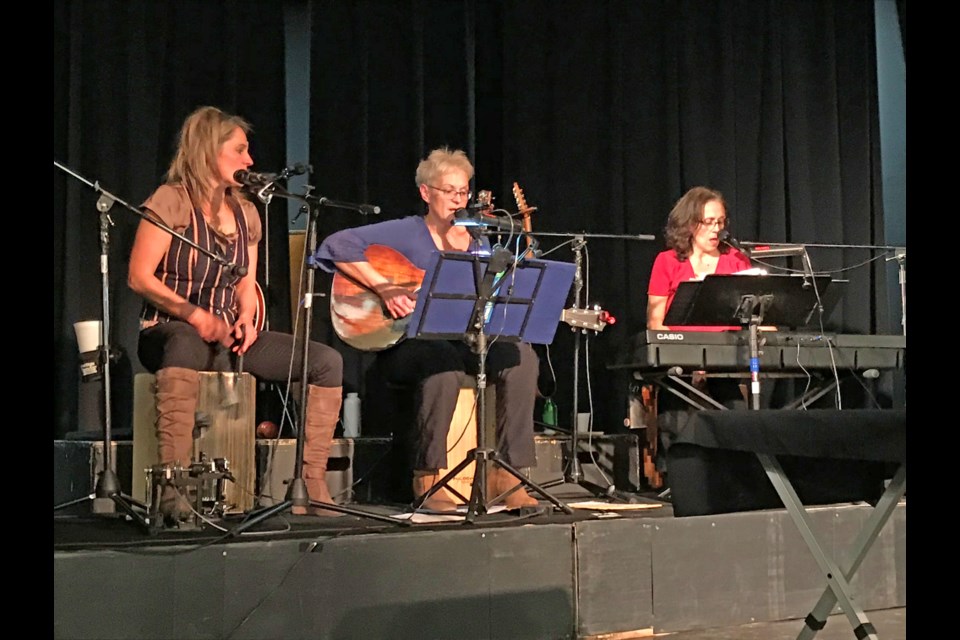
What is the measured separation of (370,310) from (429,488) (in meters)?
0.66

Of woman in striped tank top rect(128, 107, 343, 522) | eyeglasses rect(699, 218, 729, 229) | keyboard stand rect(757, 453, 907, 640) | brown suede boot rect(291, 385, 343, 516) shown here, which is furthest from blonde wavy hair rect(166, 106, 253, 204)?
keyboard stand rect(757, 453, 907, 640)

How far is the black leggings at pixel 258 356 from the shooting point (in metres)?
2.76

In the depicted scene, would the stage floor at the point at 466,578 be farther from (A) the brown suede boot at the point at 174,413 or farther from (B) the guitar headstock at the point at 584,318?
(B) the guitar headstock at the point at 584,318

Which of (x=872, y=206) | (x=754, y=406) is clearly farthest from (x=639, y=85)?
(x=754, y=406)

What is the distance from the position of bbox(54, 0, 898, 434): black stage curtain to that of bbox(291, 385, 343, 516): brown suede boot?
0.97 meters

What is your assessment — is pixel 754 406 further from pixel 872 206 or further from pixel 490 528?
pixel 872 206

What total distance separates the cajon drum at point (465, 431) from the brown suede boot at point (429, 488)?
15cm

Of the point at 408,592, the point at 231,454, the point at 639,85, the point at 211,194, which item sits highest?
the point at 639,85

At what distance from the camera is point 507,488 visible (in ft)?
10.1

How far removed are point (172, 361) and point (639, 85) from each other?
8.72 feet

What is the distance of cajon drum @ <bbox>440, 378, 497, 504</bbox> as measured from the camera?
127 inches

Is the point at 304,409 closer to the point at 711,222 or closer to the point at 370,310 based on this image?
the point at 370,310

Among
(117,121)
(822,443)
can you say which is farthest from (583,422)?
(822,443)

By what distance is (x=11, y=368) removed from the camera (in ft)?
3.93
